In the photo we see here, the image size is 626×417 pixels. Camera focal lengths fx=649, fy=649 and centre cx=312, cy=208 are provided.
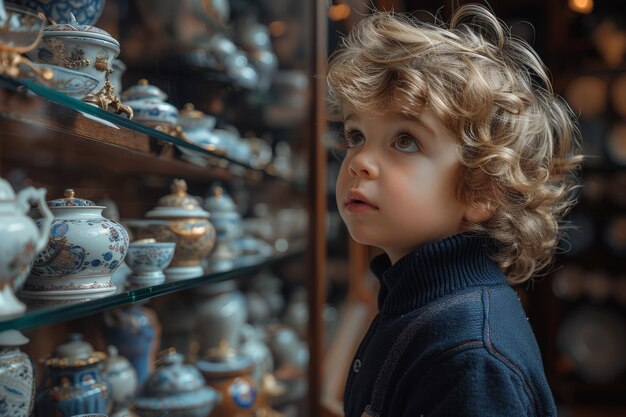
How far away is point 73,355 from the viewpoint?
962mm

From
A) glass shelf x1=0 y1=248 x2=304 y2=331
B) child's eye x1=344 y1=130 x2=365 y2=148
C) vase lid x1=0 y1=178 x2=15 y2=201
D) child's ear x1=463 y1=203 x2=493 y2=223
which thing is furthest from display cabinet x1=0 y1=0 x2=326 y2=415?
child's ear x1=463 y1=203 x2=493 y2=223

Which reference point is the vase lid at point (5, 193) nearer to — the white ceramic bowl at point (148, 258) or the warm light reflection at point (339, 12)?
the white ceramic bowl at point (148, 258)

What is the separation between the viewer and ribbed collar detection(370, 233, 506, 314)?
845mm

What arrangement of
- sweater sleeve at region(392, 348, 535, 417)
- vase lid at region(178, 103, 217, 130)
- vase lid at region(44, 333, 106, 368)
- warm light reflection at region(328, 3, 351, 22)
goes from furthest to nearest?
warm light reflection at region(328, 3, 351, 22)
vase lid at region(178, 103, 217, 130)
vase lid at region(44, 333, 106, 368)
sweater sleeve at region(392, 348, 535, 417)

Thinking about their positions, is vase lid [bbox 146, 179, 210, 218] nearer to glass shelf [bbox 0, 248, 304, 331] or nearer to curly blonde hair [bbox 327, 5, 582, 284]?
glass shelf [bbox 0, 248, 304, 331]

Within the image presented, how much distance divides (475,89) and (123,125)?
47cm

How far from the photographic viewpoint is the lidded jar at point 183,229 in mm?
1148

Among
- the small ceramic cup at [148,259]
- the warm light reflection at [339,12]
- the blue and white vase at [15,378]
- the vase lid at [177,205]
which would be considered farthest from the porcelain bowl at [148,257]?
the warm light reflection at [339,12]

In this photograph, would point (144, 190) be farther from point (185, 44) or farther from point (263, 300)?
point (263, 300)

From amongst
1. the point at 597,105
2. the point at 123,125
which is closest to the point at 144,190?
the point at 123,125

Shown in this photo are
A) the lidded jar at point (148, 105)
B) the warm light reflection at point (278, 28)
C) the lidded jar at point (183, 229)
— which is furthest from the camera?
the warm light reflection at point (278, 28)

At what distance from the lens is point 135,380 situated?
3.94 ft

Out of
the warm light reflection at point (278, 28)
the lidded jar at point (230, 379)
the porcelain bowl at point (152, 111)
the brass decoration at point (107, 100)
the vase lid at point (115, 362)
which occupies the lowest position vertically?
the lidded jar at point (230, 379)

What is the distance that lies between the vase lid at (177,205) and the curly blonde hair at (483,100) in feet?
1.25
